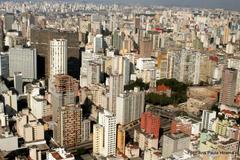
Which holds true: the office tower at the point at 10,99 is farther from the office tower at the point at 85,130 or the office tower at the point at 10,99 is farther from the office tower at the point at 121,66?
the office tower at the point at 121,66

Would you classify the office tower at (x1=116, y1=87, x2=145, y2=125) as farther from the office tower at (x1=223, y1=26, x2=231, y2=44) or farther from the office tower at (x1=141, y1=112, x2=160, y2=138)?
the office tower at (x1=223, y1=26, x2=231, y2=44)

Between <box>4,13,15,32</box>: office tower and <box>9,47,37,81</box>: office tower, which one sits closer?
<box>9,47,37,81</box>: office tower

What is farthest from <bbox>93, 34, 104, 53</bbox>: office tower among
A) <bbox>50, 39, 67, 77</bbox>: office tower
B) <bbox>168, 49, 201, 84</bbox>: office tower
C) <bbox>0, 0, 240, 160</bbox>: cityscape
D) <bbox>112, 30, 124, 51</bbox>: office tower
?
<bbox>168, 49, 201, 84</bbox>: office tower

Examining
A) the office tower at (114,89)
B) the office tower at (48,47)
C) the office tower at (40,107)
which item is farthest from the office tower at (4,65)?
the office tower at (114,89)

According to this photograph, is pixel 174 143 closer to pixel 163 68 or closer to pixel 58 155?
pixel 58 155

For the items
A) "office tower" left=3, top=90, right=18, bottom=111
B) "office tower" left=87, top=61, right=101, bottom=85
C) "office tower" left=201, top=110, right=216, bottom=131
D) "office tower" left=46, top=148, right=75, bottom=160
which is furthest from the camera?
"office tower" left=87, top=61, right=101, bottom=85

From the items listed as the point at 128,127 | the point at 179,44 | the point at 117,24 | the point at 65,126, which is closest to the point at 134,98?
the point at 128,127
